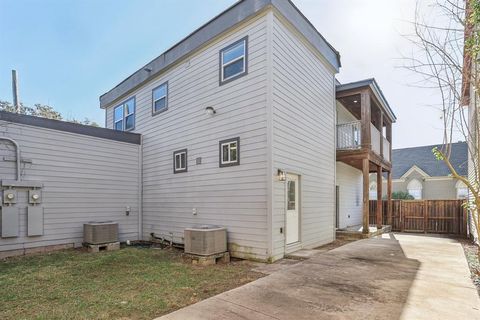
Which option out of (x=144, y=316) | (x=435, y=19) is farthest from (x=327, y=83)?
(x=144, y=316)

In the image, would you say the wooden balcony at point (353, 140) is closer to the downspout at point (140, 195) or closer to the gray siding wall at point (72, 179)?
the downspout at point (140, 195)

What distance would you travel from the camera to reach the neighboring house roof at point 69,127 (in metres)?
7.52

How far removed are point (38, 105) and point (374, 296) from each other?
1044 inches

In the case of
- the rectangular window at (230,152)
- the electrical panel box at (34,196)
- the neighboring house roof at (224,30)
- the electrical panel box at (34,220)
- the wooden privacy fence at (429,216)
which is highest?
the neighboring house roof at (224,30)

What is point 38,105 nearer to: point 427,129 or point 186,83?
point 186,83

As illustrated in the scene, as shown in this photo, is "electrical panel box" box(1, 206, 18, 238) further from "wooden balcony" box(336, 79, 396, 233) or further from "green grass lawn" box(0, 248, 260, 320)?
"wooden balcony" box(336, 79, 396, 233)

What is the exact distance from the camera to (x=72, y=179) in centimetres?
854

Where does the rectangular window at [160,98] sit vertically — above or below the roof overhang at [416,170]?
above

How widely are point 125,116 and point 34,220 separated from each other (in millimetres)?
5305

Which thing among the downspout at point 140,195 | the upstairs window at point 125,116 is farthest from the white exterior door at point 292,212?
the upstairs window at point 125,116

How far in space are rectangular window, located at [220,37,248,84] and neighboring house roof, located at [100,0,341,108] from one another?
500mm

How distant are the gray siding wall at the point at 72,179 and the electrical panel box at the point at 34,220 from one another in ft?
0.38

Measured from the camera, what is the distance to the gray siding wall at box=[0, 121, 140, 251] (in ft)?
24.8

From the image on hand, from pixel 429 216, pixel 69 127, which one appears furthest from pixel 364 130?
pixel 69 127
